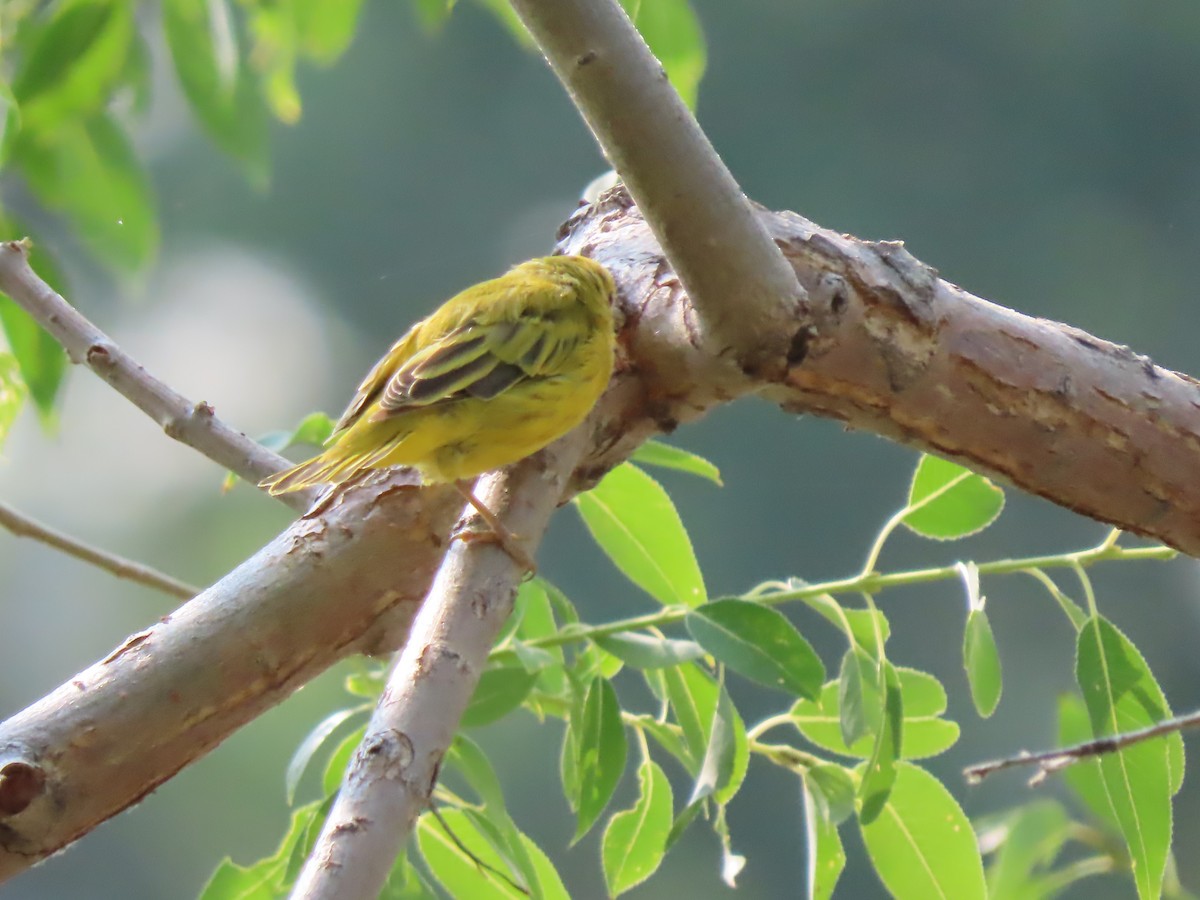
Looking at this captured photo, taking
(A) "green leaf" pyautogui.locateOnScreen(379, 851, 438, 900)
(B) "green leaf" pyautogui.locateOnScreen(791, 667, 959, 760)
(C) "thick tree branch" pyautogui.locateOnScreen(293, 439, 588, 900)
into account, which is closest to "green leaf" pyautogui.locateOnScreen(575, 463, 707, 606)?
(B) "green leaf" pyautogui.locateOnScreen(791, 667, 959, 760)

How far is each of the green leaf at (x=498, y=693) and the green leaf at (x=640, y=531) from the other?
0.27 m

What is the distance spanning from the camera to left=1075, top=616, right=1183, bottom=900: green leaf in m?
1.49

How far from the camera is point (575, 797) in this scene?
1.69m

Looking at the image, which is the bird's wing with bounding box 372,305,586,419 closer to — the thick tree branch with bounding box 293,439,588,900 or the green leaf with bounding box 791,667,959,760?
the thick tree branch with bounding box 293,439,588,900

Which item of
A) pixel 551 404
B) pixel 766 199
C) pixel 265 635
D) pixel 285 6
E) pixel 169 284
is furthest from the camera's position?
pixel 169 284

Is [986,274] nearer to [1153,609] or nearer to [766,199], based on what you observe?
[766,199]

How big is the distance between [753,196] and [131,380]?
7.38ft

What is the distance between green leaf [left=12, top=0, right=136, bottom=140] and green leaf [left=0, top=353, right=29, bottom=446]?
415 mm

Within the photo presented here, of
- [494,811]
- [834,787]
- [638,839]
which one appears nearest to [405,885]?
[494,811]

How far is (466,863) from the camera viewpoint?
64.0 inches

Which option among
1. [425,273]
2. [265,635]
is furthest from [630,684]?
[265,635]

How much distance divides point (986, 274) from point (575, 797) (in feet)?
9.53

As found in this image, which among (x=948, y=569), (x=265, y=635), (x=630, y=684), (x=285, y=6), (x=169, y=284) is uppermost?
(x=169, y=284)

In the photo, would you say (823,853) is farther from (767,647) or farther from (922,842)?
(767,647)
